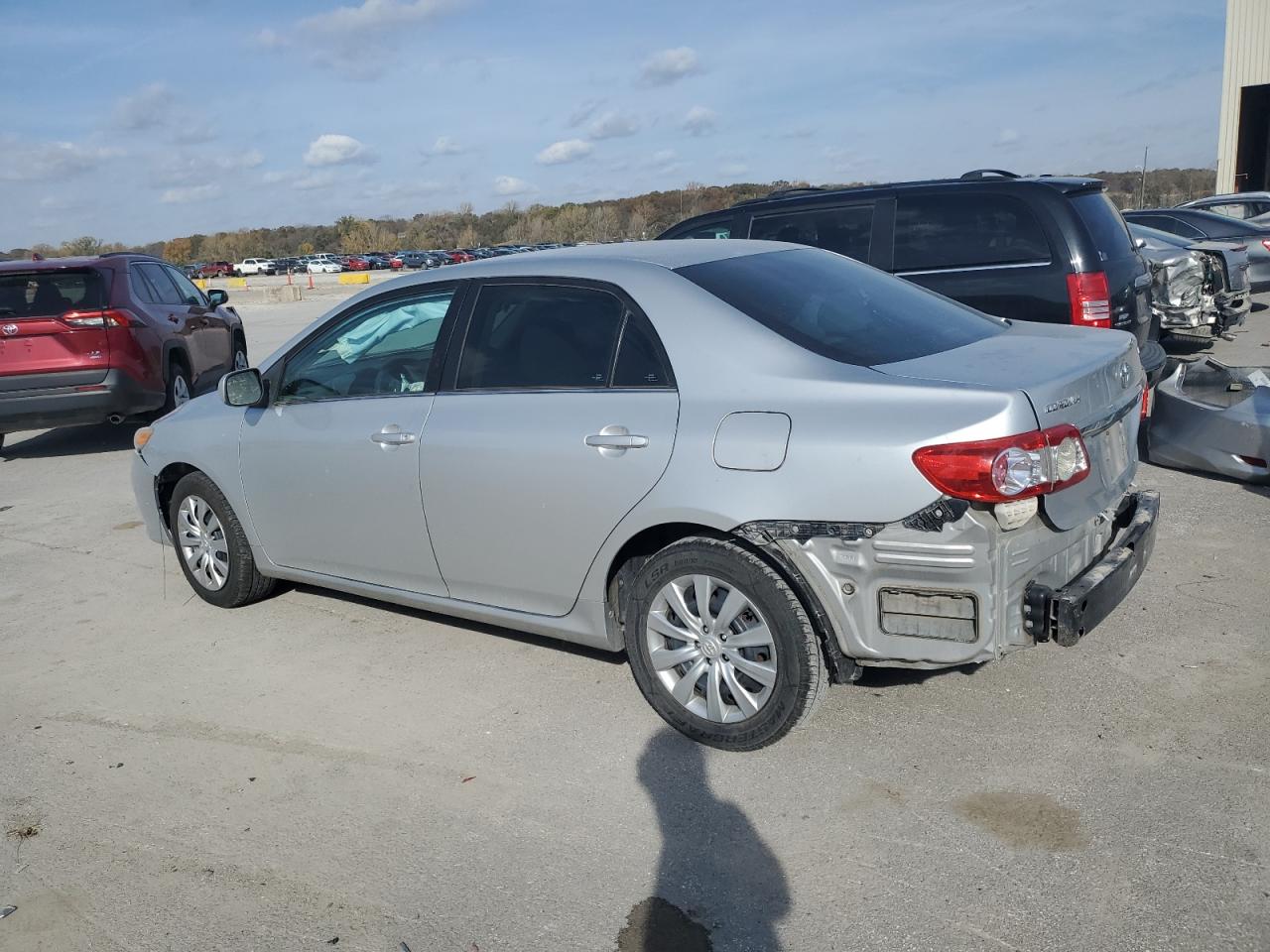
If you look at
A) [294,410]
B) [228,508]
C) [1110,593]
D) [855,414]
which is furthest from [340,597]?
[1110,593]

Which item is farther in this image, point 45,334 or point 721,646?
point 45,334

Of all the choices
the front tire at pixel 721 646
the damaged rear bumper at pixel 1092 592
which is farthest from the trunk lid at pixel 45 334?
the damaged rear bumper at pixel 1092 592

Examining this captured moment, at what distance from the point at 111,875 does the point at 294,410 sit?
2290 mm

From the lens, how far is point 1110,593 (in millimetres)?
3602

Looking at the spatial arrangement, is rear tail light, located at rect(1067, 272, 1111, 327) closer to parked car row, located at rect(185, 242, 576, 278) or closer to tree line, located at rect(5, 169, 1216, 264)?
tree line, located at rect(5, 169, 1216, 264)

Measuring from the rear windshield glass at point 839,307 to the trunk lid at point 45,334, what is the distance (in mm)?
7287

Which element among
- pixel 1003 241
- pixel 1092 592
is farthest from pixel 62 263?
pixel 1092 592

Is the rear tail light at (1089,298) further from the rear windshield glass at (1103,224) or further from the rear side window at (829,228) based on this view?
the rear side window at (829,228)

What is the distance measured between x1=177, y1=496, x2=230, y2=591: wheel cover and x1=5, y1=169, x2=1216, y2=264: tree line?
123 ft

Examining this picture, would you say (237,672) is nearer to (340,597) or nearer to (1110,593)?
(340,597)

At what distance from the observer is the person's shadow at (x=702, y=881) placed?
9.60 feet

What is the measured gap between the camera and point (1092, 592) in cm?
347

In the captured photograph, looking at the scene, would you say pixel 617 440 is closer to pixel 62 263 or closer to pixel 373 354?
pixel 373 354

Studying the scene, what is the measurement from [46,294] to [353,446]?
6468mm
